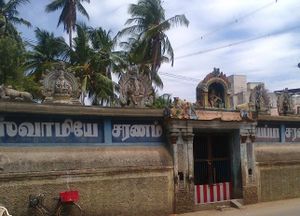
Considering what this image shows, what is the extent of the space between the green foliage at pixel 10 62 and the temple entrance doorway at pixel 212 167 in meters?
11.2

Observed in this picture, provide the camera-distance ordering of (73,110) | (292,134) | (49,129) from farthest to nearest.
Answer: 1. (292,134)
2. (73,110)
3. (49,129)

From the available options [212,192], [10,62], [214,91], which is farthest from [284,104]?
[10,62]

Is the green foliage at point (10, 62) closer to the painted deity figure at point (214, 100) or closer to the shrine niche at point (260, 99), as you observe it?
the painted deity figure at point (214, 100)

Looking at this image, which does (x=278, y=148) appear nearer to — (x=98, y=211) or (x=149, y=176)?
(x=149, y=176)

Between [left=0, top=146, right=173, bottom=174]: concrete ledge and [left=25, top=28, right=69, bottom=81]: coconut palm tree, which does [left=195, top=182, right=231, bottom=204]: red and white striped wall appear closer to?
[left=0, top=146, right=173, bottom=174]: concrete ledge

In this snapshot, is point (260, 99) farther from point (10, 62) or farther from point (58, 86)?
point (10, 62)

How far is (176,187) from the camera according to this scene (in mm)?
13539

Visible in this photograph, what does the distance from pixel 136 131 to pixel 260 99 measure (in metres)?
6.06

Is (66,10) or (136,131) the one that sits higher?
(66,10)

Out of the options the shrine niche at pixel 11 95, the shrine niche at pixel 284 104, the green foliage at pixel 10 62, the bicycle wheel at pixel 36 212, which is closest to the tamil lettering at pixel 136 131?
the shrine niche at pixel 11 95

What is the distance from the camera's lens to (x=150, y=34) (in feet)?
96.6

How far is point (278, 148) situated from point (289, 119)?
129cm

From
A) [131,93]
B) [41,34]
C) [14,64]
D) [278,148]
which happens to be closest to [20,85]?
[14,64]

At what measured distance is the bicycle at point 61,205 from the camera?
1079 centimetres
